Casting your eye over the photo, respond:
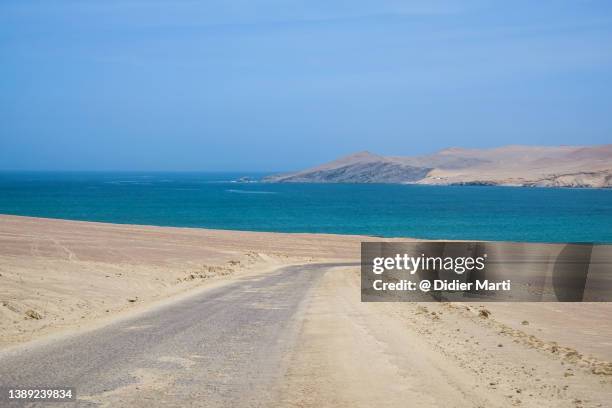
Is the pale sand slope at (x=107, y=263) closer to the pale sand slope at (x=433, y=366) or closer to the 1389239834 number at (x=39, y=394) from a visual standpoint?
the 1389239834 number at (x=39, y=394)

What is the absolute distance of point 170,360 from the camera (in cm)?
1025

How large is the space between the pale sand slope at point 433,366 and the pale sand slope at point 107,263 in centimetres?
553

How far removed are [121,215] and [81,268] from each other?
61.7 m

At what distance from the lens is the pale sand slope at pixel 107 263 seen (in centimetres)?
1555

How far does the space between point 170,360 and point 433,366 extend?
158 inches

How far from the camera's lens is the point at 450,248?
126 feet

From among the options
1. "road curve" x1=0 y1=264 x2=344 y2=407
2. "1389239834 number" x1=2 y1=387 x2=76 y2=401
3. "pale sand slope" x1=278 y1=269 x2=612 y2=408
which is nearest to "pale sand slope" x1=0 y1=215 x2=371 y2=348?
"road curve" x1=0 y1=264 x2=344 y2=407

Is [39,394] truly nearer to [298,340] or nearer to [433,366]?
[298,340]

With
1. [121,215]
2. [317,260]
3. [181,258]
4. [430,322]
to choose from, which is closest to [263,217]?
[121,215]

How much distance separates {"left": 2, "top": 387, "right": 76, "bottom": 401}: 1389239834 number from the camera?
7.88 meters

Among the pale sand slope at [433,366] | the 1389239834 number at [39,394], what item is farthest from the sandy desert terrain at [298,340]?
the 1389239834 number at [39,394]

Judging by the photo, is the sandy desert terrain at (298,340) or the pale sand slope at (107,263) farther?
the pale sand slope at (107,263)

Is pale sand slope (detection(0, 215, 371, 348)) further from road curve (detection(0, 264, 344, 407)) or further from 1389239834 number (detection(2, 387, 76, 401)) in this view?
1389239834 number (detection(2, 387, 76, 401))

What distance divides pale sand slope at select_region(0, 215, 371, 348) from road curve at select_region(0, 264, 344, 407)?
1569 millimetres
